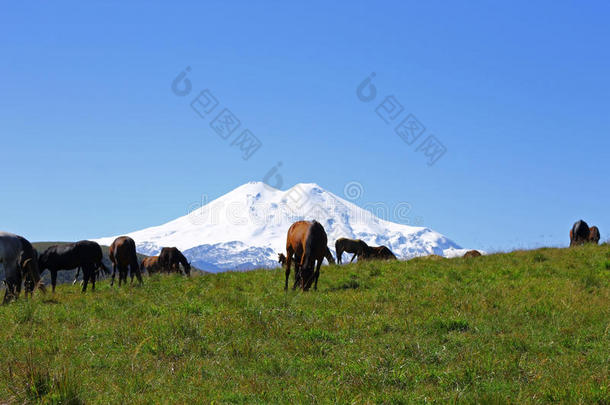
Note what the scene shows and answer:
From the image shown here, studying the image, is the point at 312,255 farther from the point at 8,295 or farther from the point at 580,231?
the point at 580,231

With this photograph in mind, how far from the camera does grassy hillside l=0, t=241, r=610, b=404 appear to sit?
25.1 ft

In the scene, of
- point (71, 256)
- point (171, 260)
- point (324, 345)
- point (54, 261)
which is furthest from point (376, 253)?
point (324, 345)

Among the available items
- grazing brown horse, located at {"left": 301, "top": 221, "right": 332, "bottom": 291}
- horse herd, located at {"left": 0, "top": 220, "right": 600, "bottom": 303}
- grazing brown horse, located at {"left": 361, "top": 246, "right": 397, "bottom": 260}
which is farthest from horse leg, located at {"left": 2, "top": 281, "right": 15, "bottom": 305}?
grazing brown horse, located at {"left": 361, "top": 246, "right": 397, "bottom": 260}

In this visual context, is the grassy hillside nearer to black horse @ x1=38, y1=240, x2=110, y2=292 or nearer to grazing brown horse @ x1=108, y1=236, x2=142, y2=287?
black horse @ x1=38, y1=240, x2=110, y2=292

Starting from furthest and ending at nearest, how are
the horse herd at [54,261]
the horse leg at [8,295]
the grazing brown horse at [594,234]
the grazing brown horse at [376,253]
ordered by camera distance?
the grazing brown horse at [376,253], the grazing brown horse at [594,234], the horse herd at [54,261], the horse leg at [8,295]

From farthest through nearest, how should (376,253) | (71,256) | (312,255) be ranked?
(376,253) < (71,256) < (312,255)

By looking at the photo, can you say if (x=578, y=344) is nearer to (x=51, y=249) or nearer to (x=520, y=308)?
(x=520, y=308)

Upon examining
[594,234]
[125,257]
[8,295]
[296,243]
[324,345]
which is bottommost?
[324,345]

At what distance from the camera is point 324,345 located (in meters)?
10.1

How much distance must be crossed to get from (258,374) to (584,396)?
4519 millimetres

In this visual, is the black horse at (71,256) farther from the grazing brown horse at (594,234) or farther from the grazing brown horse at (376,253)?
the grazing brown horse at (594,234)

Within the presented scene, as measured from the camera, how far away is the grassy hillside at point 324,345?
7656 millimetres

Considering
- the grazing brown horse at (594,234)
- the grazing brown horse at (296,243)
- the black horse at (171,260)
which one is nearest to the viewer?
the grazing brown horse at (296,243)

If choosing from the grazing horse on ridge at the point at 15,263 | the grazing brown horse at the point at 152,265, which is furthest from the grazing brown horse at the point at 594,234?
the grazing horse on ridge at the point at 15,263
